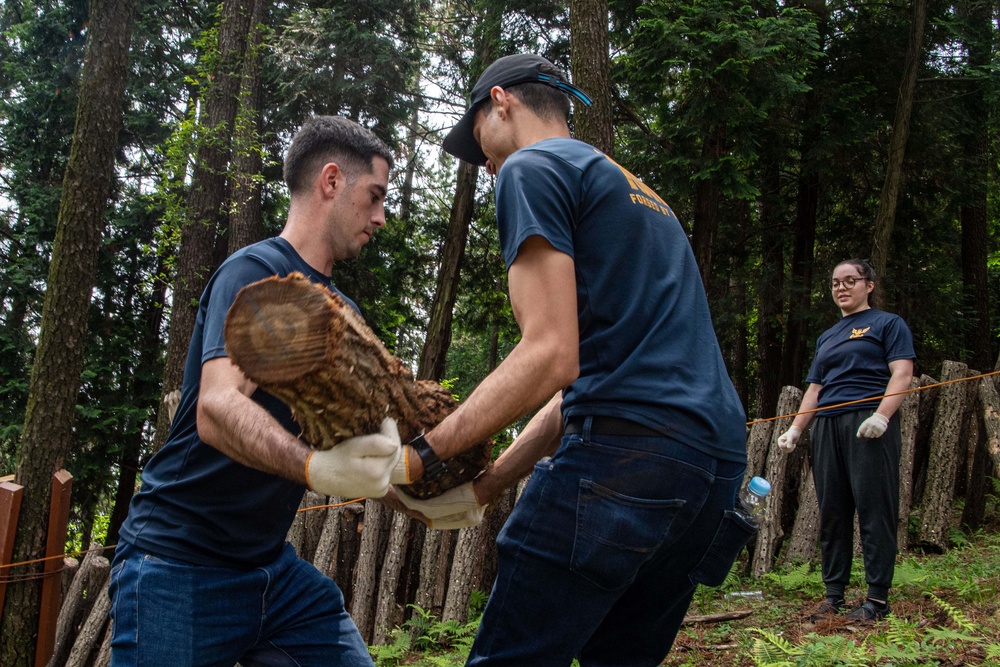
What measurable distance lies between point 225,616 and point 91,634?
408 centimetres

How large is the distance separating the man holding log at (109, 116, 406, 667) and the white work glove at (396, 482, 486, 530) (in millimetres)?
374

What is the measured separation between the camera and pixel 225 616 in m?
2.41

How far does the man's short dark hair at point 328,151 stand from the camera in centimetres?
271

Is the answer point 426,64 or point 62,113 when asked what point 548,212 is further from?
point 62,113

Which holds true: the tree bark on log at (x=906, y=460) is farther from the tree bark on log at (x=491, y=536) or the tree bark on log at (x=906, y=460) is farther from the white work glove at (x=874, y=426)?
the tree bark on log at (x=491, y=536)

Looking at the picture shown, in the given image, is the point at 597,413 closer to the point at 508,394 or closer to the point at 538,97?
the point at 508,394

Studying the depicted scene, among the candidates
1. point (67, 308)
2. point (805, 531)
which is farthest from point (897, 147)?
point (67, 308)

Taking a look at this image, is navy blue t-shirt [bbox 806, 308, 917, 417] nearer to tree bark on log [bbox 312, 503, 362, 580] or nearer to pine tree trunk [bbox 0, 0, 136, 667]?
tree bark on log [bbox 312, 503, 362, 580]

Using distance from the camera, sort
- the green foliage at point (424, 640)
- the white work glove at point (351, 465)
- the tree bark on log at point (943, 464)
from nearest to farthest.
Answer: the white work glove at point (351, 465), the green foliage at point (424, 640), the tree bark on log at point (943, 464)

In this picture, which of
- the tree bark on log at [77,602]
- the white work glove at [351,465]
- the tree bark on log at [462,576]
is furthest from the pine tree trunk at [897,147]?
the white work glove at [351,465]

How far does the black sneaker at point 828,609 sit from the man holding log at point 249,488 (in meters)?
3.70

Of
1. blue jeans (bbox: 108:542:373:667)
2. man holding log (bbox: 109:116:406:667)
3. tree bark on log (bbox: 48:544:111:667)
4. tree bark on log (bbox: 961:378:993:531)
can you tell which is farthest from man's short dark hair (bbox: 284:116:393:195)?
tree bark on log (bbox: 961:378:993:531)

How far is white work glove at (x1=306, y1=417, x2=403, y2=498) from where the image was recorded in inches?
76.8

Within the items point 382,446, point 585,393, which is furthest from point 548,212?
point 382,446
